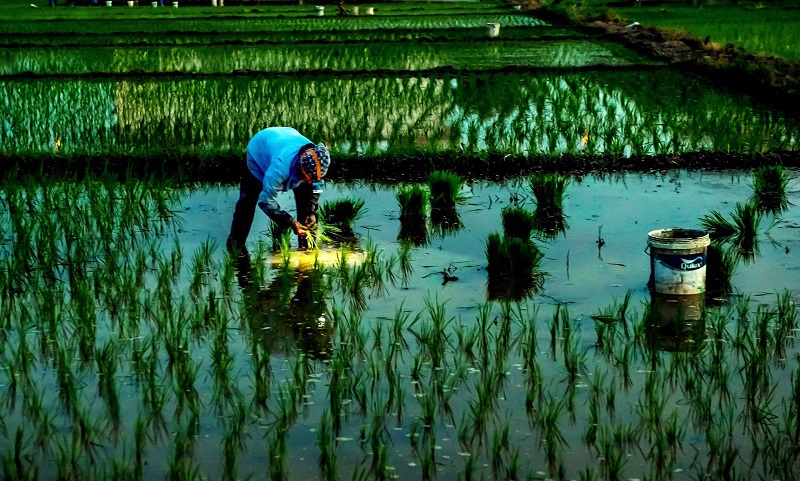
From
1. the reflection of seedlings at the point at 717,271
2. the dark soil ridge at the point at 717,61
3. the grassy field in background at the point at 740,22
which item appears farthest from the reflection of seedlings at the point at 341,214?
the grassy field in background at the point at 740,22

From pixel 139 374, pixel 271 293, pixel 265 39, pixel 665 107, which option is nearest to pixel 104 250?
pixel 271 293

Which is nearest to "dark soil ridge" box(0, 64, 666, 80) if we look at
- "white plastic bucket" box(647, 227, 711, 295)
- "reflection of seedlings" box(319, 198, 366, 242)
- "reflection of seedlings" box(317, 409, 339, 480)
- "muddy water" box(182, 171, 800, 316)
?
"muddy water" box(182, 171, 800, 316)

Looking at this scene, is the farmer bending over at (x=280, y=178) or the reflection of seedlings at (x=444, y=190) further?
the reflection of seedlings at (x=444, y=190)

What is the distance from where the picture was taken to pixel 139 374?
13.0 ft

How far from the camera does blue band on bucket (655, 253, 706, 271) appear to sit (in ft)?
15.5

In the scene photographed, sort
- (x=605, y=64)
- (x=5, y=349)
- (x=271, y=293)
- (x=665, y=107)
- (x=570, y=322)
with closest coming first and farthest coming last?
1. (x=5, y=349)
2. (x=570, y=322)
3. (x=271, y=293)
4. (x=665, y=107)
5. (x=605, y=64)

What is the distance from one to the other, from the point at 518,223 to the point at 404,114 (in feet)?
12.3

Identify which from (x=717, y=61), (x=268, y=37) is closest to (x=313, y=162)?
(x=717, y=61)

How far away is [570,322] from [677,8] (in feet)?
59.5

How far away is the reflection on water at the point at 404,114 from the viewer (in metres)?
7.98

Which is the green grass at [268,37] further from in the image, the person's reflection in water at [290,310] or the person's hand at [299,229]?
the person's reflection in water at [290,310]

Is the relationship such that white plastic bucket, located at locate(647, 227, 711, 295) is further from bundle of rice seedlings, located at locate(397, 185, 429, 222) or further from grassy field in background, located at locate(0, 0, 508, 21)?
grassy field in background, located at locate(0, 0, 508, 21)

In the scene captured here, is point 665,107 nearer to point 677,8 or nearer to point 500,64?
point 500,64

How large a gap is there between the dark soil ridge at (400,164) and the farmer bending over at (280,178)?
1.64 metres
